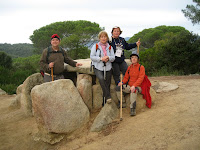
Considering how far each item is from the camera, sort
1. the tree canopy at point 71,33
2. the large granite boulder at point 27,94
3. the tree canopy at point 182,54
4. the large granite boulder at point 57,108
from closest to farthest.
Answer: the large granite boulder at point 57,108
the large granite boulder at point 27,94
the tree canopy at point 182,54
the tree canopy at point 71,33

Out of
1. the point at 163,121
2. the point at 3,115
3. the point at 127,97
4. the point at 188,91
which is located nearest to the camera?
the point at 163,121

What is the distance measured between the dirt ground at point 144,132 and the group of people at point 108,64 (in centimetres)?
65

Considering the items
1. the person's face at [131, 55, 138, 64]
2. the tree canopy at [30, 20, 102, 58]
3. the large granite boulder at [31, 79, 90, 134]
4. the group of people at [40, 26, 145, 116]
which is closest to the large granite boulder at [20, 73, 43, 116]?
the group of people at [40, 26, 145, 116]

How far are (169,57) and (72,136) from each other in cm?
1051

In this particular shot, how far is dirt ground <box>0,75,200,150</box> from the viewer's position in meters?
3.57

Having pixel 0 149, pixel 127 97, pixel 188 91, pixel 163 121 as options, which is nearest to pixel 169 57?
pixel 188 91

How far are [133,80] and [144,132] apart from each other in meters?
1.54

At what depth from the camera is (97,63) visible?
5.08m

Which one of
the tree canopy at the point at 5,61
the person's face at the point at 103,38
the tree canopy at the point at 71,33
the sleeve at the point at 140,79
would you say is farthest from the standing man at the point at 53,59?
the tree canopy at the point at 71,33

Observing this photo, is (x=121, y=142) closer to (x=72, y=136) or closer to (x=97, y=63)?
(x=72, y=136)

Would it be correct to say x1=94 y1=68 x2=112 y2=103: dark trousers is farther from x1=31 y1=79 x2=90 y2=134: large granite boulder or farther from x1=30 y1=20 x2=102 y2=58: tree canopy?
x1=30 y1=20 x2=102 y2=58: tree canopy

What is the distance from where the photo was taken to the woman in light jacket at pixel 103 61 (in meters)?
5.03

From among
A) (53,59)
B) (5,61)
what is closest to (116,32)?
(53,59)

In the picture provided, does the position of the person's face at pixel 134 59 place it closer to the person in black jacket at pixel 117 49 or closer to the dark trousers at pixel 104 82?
the person in black jacket at pixel 117 49
